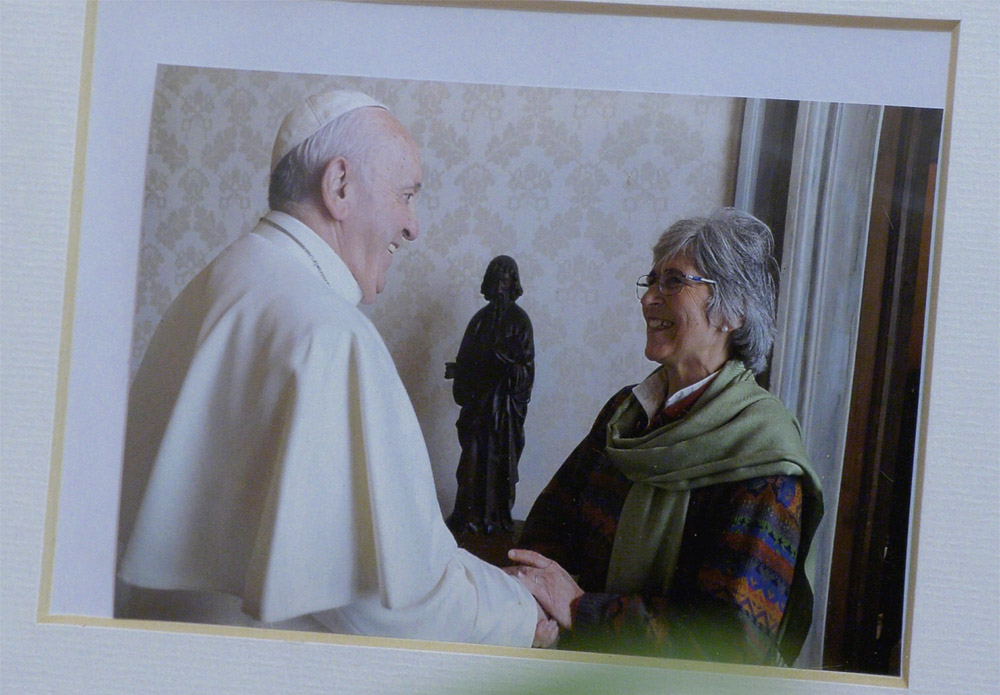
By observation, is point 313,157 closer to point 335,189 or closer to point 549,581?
point 335,189

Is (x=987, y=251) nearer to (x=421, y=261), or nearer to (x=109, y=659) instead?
(x=421, y=261)

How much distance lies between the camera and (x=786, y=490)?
1311 mm

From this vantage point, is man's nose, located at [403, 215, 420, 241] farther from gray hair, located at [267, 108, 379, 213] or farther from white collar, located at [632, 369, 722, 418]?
white collar, located at [632, 369, 722, 418]

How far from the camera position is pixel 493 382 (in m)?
1.32

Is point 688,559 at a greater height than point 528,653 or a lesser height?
greater

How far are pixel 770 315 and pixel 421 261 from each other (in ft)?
1.76

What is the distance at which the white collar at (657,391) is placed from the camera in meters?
→ 1.33

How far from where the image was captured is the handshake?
4.38 feet

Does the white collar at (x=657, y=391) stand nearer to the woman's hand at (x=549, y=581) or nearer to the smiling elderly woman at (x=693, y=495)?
the smiling elderly woman at (x=693, y=495)

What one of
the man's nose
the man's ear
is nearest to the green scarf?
the man's nose

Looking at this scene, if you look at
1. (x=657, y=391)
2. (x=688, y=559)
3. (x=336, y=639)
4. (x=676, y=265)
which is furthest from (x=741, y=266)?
(x=336, y=639)

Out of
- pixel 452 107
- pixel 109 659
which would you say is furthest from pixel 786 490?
pixel 109 659

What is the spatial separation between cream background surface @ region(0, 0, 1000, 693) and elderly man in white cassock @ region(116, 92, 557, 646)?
0.22ft

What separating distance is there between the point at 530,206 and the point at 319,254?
0.33 meters
